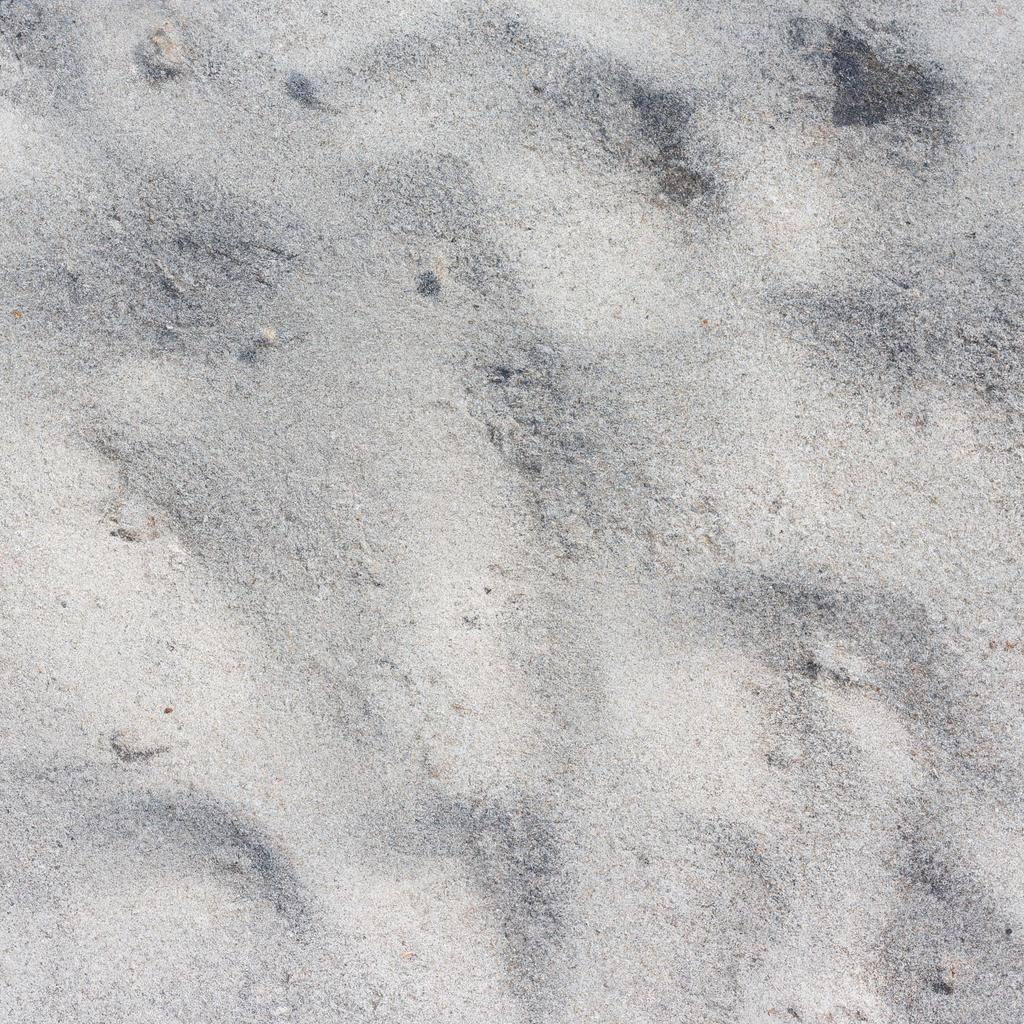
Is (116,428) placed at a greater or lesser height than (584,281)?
lesser

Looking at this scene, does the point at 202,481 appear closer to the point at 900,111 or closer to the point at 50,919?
the point at 50,919

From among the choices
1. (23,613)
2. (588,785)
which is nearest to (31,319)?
(23,613)

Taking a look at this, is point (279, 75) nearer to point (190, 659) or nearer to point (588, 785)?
point (190, 659)

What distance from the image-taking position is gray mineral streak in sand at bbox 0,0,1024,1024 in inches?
66.3

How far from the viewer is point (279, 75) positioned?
5.57 feet

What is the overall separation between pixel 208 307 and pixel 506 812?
122cm

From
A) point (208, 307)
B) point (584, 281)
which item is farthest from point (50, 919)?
point (584, 281)

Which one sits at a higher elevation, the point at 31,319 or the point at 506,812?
the point at 31,319

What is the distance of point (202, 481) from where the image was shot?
5.53 feet

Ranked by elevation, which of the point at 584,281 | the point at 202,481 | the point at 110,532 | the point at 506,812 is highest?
the point at 584,281

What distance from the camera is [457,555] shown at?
5.55 ft

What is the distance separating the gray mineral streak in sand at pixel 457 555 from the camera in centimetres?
168

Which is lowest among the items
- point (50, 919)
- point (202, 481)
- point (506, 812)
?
point (50, 919)

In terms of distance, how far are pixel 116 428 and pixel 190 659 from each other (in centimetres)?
50
